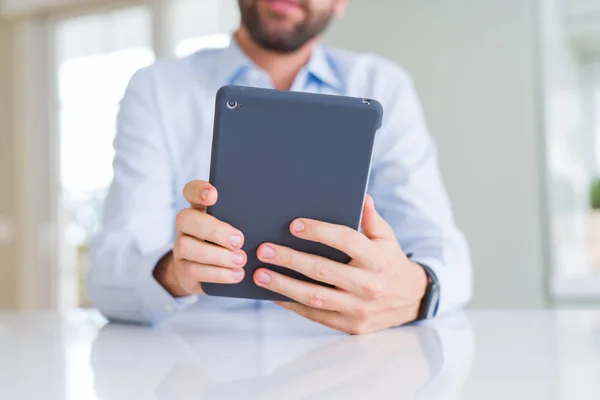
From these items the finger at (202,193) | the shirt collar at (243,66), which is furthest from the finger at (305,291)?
the shirt collar at (243,66)

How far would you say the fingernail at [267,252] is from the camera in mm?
748

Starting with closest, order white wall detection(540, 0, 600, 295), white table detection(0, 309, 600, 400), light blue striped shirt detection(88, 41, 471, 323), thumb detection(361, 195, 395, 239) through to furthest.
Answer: white table detection(0, 309, 600, 400) → thumb detection(361, 195, 395, 239) → light blue striped shirt detection(88, 41, 471, 323) → white wall detection(540, 0, 600, 295)

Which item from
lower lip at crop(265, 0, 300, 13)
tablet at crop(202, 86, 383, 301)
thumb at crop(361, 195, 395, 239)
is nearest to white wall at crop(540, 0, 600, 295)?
lower lip at crop(265, 0, 300, 13)

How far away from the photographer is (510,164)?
2.34 metres

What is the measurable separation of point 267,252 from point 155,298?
285 mm

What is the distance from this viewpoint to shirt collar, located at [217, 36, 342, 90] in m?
1.37

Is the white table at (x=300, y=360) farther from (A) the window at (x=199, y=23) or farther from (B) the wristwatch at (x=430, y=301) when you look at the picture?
(A) the window at (x=199, y=23)

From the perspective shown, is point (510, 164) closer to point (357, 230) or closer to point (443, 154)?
point (443, 154)

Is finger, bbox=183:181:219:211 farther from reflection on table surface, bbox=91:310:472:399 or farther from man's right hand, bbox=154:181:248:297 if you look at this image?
reflection on table surface, bbox=91:310:472:399

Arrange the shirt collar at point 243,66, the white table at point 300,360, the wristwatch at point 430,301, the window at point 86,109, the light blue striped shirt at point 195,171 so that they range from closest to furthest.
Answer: the white table at point 300,360
the wristwatch at point 430,301
the light blue striped shirt at point 195,171
the shirt collar at point 243,66
the window at point 86,109

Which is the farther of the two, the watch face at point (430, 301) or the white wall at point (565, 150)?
the white wall at point (565, 150)

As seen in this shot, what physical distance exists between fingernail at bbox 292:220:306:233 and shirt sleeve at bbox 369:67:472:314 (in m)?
0.34

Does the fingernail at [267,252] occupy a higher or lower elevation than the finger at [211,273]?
higher

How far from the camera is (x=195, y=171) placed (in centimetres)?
129
